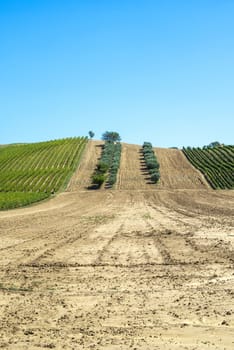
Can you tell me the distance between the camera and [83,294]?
428 inches

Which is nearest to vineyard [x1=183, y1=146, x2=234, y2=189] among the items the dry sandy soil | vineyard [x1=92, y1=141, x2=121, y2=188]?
vineyard [x1=92, y1=141, x2=121, y2=188]

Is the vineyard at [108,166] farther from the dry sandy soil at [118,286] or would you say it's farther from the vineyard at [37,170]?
the dry sandy soil at [118,286]

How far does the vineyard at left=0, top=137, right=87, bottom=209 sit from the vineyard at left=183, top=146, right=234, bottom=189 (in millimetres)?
18614

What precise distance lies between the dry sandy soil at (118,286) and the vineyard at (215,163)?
116 feet

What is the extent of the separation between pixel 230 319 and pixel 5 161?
266 feet

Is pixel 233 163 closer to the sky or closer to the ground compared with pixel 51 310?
closer to the sky

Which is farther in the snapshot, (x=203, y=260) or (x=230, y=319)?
(x=203, y=260)

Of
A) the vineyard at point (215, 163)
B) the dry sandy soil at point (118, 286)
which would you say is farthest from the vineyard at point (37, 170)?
the dry sandy soil at point (118, 286)

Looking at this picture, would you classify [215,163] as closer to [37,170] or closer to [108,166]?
[108,166]

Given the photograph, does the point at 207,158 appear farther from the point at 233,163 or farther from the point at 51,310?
the point at 51,310

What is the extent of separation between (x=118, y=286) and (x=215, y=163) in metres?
62.9

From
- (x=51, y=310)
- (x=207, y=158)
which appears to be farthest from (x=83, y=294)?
(x=207, y=158)

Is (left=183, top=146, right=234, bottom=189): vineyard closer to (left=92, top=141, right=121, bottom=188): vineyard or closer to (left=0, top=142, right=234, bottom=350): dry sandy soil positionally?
(left=92, top=141, right=121, bottom=188): vineyard

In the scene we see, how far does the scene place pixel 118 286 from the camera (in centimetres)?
1161
